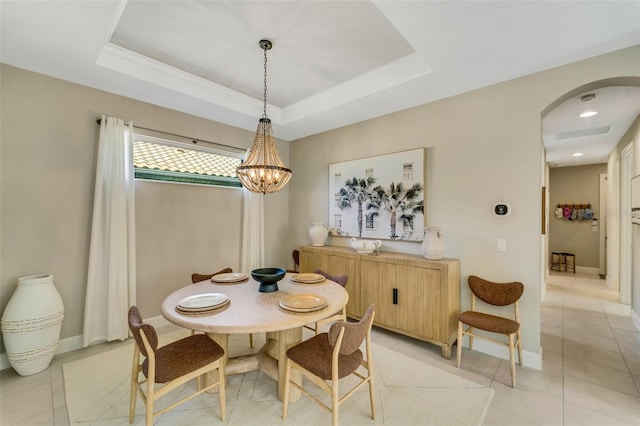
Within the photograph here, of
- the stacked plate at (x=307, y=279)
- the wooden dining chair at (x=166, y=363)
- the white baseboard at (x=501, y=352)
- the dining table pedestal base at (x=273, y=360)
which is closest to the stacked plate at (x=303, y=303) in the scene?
the dining table pedestal base at (x=273, y=360)

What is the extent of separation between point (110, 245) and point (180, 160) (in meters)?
1.29

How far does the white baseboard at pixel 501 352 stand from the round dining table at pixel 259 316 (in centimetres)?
167

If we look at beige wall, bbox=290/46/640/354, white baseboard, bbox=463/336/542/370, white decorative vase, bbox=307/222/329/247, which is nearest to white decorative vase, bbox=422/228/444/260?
beige wall, bbox=290/46/640/354

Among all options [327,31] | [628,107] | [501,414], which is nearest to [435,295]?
[501,414]

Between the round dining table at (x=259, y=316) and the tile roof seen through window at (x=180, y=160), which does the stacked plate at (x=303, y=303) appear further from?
the tile roof seen through window at (x=180, y=160)

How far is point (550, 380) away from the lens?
2271mm

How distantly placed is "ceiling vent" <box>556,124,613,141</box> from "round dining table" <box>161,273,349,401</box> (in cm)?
459

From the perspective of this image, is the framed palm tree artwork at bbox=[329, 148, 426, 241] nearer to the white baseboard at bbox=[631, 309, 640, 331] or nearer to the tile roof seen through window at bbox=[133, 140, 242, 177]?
the tile roof seen through window at bbox=[133, 140, 242, 177]

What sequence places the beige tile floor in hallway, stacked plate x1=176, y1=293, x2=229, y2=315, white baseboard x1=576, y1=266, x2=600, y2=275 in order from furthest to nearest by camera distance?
1. white baseboard x1=576, y1=266, x2=600, y2=275
2. the beige tile floor in hallway
3. stacked plate x1=176, y1=293, x2=229, y2=315

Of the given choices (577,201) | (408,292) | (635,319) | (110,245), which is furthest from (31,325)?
(577,201)

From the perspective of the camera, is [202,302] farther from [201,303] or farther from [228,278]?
[228,278]

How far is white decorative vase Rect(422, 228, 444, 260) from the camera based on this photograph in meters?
2.85

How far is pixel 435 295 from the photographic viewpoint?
2709 millimetres

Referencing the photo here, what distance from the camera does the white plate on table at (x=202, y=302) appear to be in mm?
1749
